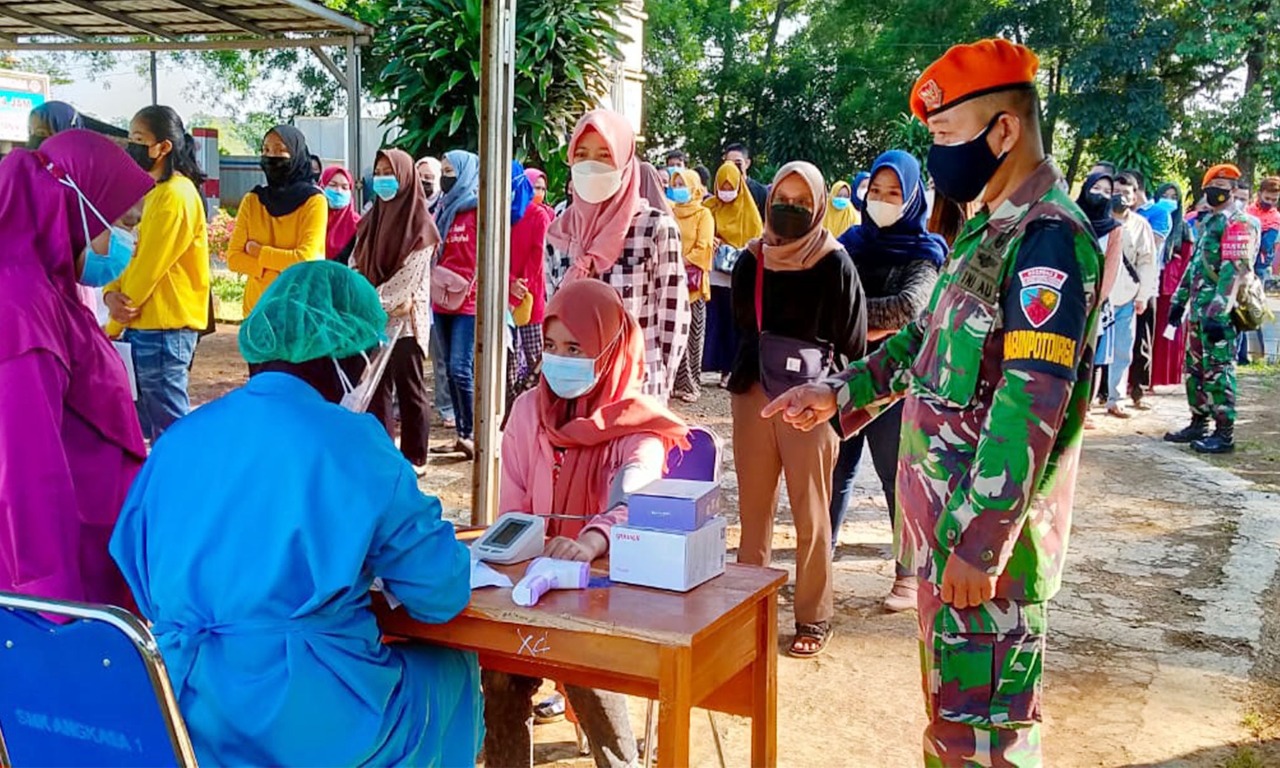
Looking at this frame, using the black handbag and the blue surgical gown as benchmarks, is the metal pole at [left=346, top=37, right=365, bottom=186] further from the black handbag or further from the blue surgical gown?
the blue surgical gown

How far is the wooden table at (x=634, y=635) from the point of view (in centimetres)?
209

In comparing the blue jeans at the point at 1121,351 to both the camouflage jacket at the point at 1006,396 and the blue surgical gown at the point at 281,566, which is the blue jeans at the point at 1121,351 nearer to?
the camouflage jacket at the point at 1006,396

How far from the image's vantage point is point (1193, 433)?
8414 millimetres

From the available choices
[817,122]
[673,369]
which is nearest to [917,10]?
[817,122]

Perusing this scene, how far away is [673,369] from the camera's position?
4840 millimetres

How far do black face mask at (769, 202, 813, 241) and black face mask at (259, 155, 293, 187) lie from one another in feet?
11.6

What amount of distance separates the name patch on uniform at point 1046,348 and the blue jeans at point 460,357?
500cm

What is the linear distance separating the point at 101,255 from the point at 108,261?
30mm

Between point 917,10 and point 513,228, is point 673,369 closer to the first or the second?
point 513,228

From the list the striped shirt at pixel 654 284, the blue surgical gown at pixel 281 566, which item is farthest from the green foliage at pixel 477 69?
the blue surgical gown at pixel 281 566

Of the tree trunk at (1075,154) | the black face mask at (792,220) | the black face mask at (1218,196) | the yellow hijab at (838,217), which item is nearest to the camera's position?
the black face mask at (792,220)

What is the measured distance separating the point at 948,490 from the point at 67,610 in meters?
1.67

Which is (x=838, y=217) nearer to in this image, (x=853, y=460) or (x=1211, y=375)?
(x=1211, y=375)

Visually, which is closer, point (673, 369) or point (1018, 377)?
point (1018, 377)
